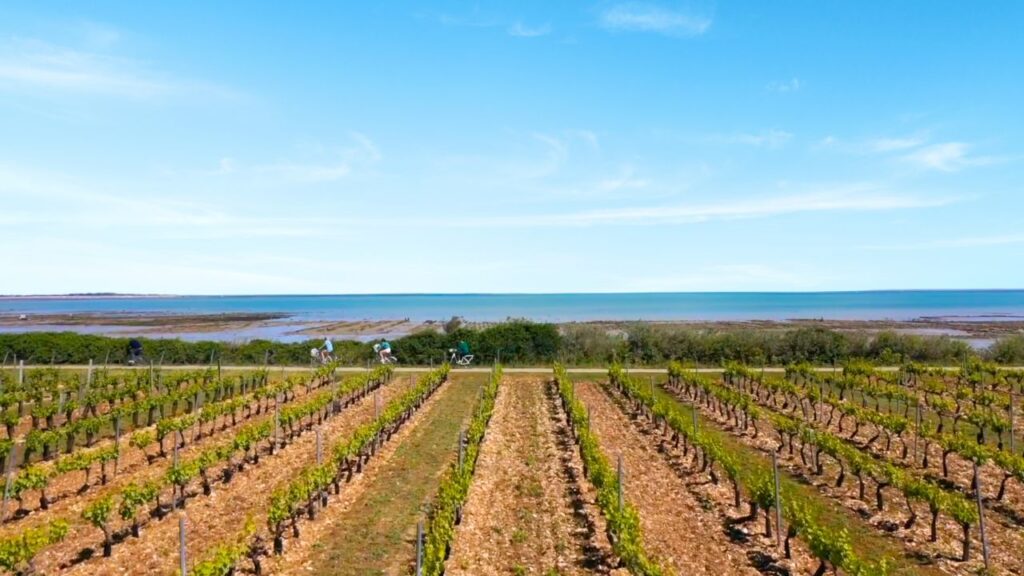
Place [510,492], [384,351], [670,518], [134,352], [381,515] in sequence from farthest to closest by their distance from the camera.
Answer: [134,352] < [384,351] < [510,492] < [381,515] < [670,518]

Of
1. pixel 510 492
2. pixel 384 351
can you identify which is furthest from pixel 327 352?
pixel 510 492

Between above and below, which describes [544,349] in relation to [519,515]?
above

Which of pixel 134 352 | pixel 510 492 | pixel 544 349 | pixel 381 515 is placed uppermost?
pixel 544 349

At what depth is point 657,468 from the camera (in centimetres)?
1953

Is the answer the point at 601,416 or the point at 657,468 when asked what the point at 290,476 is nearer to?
the point at 657,468

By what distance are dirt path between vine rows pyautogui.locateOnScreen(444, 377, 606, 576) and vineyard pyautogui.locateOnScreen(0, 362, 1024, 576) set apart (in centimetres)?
7

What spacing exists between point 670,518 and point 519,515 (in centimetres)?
365

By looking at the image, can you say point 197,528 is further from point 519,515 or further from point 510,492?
point 510,492

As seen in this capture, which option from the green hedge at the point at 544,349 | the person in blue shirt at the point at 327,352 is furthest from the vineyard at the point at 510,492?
the green hedge at the point at 544,349

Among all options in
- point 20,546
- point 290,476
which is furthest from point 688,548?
point 20,546

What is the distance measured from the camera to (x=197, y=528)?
47.5ft

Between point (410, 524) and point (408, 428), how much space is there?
10132 mm

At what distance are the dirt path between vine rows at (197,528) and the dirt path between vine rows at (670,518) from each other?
9.19 m

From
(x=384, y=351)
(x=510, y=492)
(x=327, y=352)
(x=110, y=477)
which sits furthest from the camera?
(x=327, y=352)
